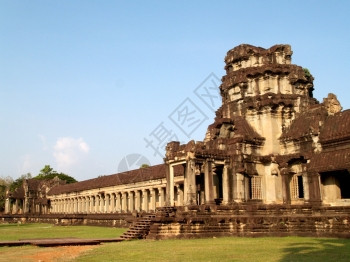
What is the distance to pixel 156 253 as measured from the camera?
1377cm

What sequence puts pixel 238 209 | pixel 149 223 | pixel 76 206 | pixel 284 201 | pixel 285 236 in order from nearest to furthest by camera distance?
pixel 285 236, pixel 149 223, pixel 238 209, pixel 284 201, pixel 76 206

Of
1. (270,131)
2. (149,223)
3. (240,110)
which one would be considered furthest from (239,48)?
(149,223)

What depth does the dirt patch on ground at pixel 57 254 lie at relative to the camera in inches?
505

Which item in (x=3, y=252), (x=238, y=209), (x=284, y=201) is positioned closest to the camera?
(x=3, y=252)

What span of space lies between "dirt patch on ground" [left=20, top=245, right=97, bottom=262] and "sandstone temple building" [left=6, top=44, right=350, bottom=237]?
8.52m

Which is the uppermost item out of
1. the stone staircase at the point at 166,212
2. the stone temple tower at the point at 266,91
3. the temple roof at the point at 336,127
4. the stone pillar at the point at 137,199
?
the stone temple tower at the point at 266,91

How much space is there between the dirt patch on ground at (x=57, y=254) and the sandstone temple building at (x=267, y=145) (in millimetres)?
8515

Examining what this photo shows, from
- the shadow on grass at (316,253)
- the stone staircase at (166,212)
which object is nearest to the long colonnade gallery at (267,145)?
the stone staircase at (166,212)

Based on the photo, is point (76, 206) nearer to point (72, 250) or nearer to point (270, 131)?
point (270, 131)

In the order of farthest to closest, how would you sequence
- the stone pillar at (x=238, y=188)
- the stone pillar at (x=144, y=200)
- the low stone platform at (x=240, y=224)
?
the stone pillar at (x=144, y=200) < the stone pillar at (x=238, y=188) < the low stone platform at (x=240, y=224)

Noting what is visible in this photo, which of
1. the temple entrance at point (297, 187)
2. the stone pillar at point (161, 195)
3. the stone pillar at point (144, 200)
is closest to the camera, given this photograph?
the temple entrance at point (297, 187)

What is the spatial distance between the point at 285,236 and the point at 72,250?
10684mm

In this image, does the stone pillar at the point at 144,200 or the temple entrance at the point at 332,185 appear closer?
the temple entrance at the point at 332,185

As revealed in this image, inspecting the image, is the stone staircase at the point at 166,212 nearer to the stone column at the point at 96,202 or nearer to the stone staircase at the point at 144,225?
the stone staircase at the point at 144,225
